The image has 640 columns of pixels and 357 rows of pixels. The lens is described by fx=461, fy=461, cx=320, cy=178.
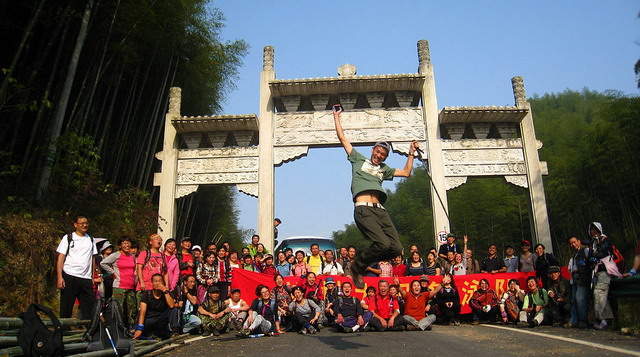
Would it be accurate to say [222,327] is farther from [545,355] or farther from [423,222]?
[423,222]

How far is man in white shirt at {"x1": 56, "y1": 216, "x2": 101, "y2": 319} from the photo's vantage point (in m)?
5.56

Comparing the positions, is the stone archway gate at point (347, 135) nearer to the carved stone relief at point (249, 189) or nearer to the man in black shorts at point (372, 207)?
the carved stone relief at point (249, 189)

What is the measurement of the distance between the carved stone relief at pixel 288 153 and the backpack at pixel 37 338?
8.74m

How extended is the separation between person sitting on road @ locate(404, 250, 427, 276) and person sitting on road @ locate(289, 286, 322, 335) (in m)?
2.28

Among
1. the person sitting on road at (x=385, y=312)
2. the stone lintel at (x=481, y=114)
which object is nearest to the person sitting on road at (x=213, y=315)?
the person sitting on road at (x=385, y=312)

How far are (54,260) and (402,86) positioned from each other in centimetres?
906

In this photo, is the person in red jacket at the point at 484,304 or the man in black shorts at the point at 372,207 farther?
the person in red jacket at the point at 484,304

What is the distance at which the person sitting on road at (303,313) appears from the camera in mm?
6664

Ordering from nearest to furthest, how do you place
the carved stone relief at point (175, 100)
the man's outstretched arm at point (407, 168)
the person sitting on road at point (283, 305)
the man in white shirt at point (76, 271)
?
the man's outstretched arm at point (407, 168), the man in white shirt at point (76, 271), the person sitting on road at point (283, 305), the carved stone relief at point (175, 100)

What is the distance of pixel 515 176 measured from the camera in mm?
12086

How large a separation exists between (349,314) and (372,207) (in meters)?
2.78

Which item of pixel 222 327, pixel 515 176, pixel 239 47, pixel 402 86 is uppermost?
pixel 239 47

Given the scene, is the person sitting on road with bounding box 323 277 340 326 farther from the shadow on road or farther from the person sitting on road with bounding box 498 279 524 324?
the person sitting on road with bounding box 498 279 524 324

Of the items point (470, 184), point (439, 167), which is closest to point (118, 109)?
point (439, 167)
